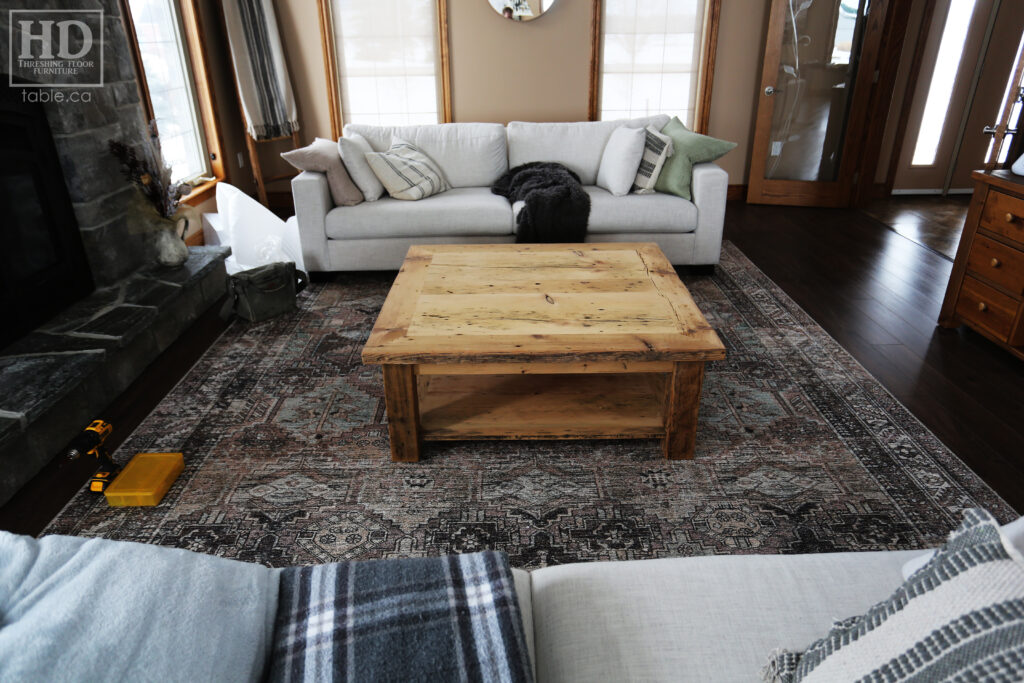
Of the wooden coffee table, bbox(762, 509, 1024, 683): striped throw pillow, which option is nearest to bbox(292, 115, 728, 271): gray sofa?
the wooden coffee table

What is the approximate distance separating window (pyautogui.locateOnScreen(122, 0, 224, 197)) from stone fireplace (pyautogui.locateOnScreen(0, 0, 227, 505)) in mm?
835

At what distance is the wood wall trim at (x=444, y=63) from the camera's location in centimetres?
490

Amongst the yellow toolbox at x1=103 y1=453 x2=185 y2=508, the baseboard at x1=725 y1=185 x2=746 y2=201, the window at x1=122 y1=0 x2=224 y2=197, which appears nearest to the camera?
the yellow toolbox at x1=103 y1=453 x2=185 y2=508

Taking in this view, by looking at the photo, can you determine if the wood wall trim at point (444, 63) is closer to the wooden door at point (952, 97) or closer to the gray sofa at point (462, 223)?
the gray sofa at point (462, 223)

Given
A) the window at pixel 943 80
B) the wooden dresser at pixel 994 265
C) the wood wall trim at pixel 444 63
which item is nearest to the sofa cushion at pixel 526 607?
the wooden dresser at pixel 994 265

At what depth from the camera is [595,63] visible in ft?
16.7

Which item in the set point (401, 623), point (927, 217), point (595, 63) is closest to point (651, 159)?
point (595, 63)

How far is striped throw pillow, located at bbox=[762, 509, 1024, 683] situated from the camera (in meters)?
0.63

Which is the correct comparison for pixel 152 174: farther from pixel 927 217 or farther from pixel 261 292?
pixel 927 217

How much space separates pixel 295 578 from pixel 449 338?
112 centimetres

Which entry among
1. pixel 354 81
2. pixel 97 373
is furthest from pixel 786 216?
pixel 97 373

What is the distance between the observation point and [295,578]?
38.4 inches

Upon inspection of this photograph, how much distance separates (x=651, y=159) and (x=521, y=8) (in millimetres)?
1946

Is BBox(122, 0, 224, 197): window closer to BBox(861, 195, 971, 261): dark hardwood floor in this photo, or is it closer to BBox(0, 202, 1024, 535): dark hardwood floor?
BBox(0, 202, 1024, 535): dark hardwood floor
